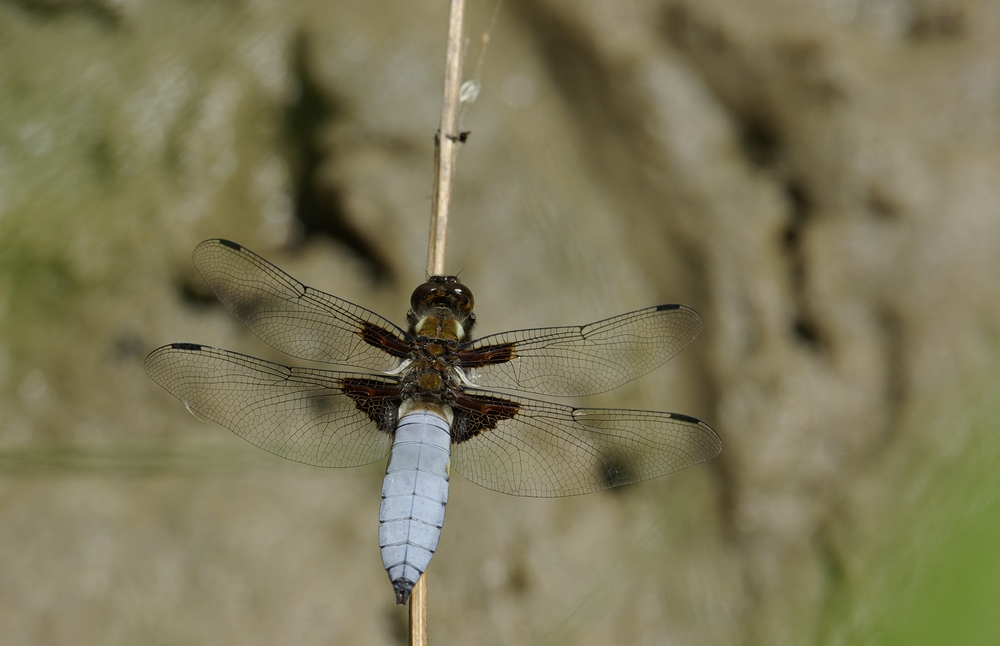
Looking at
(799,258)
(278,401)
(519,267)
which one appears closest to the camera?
(278,401)

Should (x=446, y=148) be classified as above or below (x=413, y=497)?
above

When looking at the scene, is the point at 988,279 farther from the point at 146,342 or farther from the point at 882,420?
the point at 146,342

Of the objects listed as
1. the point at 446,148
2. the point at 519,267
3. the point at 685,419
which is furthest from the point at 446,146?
the point at 519,267

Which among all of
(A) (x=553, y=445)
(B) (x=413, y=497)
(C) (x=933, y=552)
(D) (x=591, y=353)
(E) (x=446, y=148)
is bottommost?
(C) (x=933, y=552)

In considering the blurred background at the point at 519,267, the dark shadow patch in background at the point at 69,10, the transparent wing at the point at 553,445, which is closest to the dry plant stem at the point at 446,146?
the transparent wing at the point at 553,445

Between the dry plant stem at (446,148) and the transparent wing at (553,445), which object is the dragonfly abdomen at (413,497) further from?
the dry plant stem at (446,148)

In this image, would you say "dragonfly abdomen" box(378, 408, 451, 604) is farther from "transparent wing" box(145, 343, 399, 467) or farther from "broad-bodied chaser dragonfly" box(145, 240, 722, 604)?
"transparent wing" box(145, 343, 399, 467)

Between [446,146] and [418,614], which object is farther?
[446,146]

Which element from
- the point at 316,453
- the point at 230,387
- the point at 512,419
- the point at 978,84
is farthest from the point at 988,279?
the point at 230,387

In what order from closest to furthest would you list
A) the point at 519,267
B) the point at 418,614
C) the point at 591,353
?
the point at 418,614 < the point at 591,353 < the point at 519,267

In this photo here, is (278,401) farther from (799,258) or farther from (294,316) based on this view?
(799,258)
